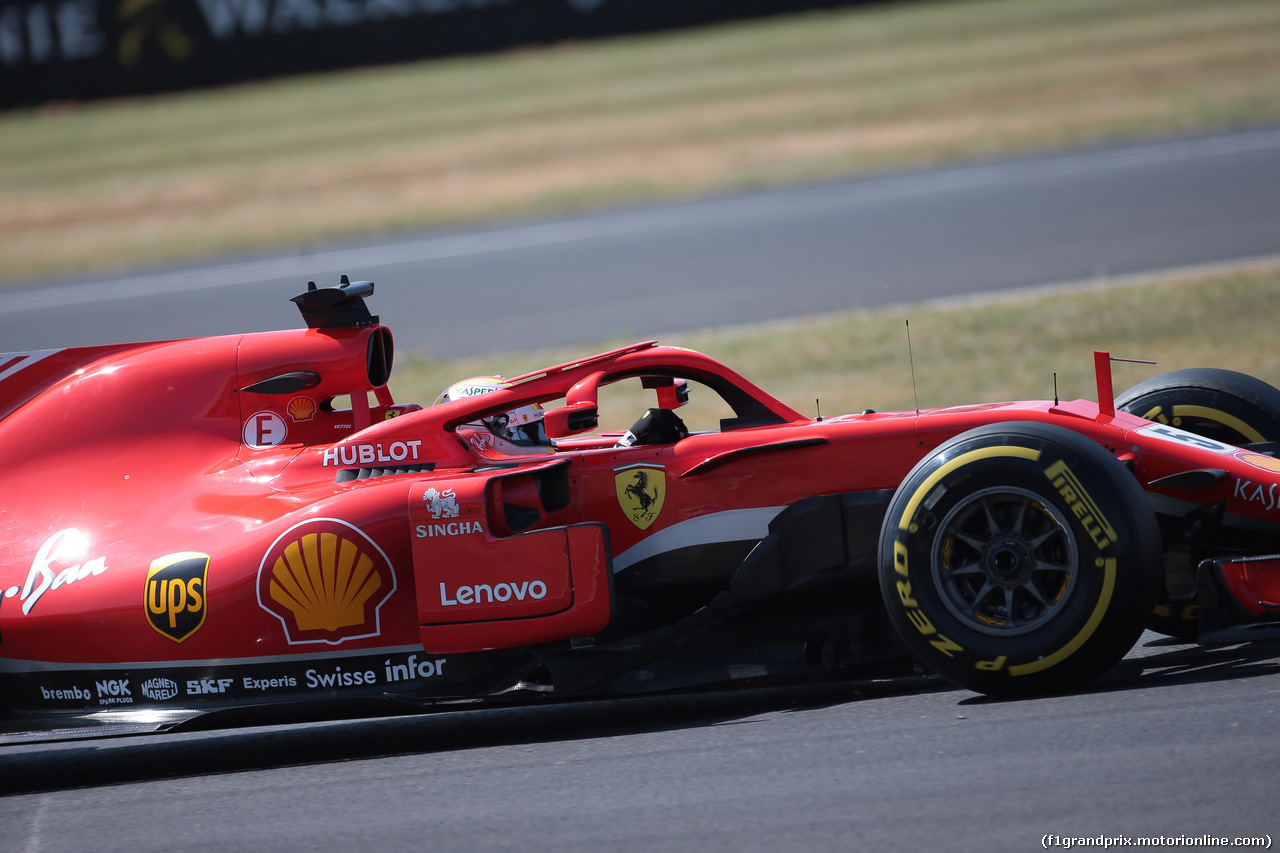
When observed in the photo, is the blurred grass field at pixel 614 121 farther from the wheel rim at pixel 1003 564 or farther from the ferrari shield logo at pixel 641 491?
the wheel rim at pixel 1003 564

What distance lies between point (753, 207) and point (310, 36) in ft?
34.2

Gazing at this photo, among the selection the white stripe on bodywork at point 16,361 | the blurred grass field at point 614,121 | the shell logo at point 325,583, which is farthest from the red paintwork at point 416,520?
the blurred grass field at point 614,121

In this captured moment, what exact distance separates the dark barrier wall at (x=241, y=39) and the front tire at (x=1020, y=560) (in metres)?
22.3

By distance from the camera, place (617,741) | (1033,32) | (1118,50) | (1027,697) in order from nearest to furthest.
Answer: (1027,697), (617,741), (1118,50), (1033,32)

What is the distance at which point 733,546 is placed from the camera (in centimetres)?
489

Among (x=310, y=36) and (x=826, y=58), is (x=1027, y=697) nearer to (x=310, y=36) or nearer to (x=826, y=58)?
(x=310, y=36)

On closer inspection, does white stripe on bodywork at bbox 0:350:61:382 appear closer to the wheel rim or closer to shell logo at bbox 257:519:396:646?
shell logo at bbox 257:519:396:646

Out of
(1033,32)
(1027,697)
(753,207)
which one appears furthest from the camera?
(1033,32)

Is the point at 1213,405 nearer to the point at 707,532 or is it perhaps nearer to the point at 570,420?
the point at 707,532

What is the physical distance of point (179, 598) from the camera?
16.4 feet

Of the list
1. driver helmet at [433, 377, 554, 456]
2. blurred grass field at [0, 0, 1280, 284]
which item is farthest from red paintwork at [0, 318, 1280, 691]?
blurred grass field at [0, 0, 1280, 284]

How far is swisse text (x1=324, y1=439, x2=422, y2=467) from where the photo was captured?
516 cm

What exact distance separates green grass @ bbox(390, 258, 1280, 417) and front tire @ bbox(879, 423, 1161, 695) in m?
5.15

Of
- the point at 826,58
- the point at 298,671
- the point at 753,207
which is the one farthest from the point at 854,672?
the point at 826,58
